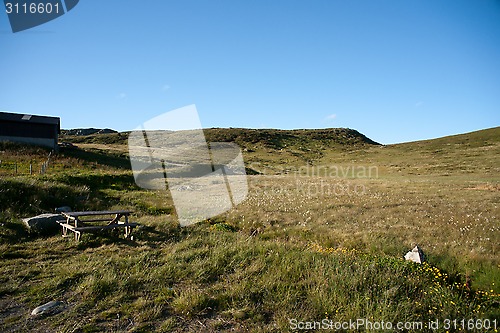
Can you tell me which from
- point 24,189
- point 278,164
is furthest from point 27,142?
point 278,164

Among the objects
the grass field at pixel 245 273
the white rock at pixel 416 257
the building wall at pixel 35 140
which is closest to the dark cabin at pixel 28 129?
the building wall at pixel 35 140

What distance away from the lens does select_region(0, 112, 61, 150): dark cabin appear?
37656 mm

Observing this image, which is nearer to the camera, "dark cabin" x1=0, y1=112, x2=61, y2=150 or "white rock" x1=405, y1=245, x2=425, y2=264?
"white rock" x1=405, y1=245, x2=425, y2=264

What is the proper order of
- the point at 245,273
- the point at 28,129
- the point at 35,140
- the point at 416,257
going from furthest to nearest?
the point at 35,140, the point at 28,129, the point at 416,257, the point at 245,273

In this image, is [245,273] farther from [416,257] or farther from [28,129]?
[28,129]

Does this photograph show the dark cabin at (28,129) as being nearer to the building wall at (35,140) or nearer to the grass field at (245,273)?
the building wall at (35,140)

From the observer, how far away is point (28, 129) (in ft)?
127

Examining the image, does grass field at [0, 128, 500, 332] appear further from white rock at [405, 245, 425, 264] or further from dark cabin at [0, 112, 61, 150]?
dark cabin at [0, 112, 61, 150]

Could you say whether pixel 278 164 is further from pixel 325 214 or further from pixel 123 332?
pixel 123 332

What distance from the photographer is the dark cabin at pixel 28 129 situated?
124 feet

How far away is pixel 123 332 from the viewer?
4.89m

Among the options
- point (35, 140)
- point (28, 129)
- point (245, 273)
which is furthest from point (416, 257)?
point (28, 129)

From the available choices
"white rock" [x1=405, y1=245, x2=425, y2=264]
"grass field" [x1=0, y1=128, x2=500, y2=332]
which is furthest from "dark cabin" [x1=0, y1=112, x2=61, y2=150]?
"white rock" [x1=405, y1=245, x2=425, y2=264]

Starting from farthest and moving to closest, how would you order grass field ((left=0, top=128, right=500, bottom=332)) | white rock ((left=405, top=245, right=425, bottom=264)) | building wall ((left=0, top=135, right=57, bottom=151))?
building wall ((left=0, top=135, right=57, bottom=151))
white rock ((left=405, top=245, right=425, bottom=264))
grass field ((left=0, top=128, right=500, bottom=332))
